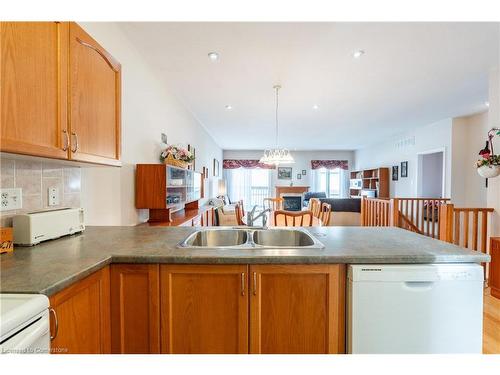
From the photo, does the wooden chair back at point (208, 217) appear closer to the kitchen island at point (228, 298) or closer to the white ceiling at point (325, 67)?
the white ceiling at point (325, 67)

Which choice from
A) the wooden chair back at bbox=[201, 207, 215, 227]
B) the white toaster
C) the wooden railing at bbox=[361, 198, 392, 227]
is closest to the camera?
the white toaster

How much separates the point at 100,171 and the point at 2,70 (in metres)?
1.09

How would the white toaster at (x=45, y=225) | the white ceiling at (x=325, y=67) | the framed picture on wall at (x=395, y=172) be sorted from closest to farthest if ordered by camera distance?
the white toaster at (x=45, y=225), the white ceiling at (x=325, y=67), the framed picture on wall at (x=395, y=172)

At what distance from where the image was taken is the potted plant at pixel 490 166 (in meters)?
2.76

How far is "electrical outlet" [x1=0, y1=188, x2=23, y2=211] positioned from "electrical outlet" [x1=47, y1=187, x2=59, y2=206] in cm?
18

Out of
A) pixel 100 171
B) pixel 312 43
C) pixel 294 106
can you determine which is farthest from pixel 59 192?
pixel 294 106

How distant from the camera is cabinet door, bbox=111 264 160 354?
1.19 m

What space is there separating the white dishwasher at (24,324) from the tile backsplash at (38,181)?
2.44 ft

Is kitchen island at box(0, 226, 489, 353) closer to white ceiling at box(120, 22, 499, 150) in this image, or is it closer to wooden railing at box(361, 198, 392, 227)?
white ceiling at box(120, 22, 499, 150)

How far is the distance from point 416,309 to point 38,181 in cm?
214

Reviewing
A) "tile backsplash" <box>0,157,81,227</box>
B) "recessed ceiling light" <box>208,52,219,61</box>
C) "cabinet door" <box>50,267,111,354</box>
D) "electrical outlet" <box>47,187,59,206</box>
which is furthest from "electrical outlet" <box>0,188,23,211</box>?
"recessed ceiling light" <box>208,52,219,61</box>

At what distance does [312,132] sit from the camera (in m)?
6.30

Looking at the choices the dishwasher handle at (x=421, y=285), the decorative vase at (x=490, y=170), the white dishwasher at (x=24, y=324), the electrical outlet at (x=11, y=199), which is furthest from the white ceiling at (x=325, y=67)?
the white dishwasher at (x=24, y=324)
